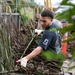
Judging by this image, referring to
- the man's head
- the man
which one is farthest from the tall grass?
the man's head

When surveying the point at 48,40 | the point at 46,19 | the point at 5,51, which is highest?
the point at 46,19

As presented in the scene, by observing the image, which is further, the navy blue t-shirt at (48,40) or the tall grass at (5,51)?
the navy blue t-shirt at (48,40)

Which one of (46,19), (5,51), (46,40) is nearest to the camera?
(5,51)

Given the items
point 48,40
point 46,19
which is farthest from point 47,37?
point 46,19

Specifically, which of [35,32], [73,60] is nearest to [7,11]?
[35,32]

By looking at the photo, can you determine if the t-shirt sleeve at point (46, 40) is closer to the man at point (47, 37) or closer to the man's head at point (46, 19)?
the man at point (47, 37)

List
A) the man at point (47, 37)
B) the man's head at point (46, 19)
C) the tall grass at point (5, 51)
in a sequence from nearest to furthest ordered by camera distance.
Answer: the tall grass at point (5, 51) → the man at point (47, 37) → the man's head at point (46, 19)

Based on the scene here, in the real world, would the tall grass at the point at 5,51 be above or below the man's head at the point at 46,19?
below

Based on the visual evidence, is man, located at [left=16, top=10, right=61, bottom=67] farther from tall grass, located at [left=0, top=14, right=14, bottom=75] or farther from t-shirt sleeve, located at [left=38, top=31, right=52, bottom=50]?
tall grass, located at [left=0, top=14, right=14, bottom=75]

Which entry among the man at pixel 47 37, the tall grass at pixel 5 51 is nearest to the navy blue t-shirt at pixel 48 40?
the man at pixel 47 37

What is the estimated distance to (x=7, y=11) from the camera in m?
4.19

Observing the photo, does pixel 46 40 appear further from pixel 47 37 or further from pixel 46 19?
pixel 46 19

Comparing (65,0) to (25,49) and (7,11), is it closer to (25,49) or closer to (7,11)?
(25,49)

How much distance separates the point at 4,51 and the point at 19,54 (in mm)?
408
